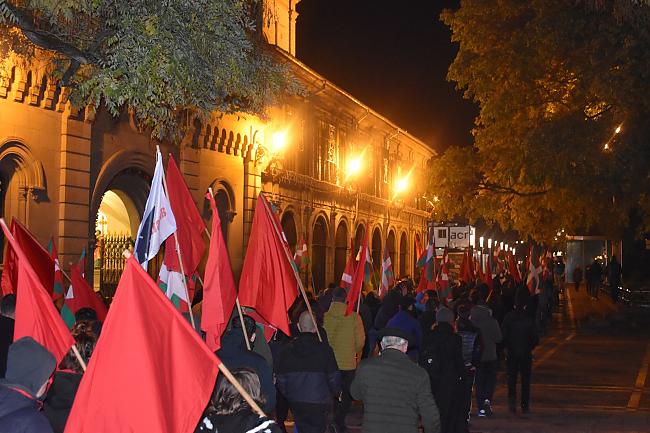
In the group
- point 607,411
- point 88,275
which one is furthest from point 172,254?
point 88,275

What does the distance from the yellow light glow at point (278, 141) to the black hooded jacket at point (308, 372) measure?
24.9 meters

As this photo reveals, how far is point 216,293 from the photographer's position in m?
9.27

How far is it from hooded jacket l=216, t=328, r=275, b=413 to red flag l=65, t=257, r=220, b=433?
2645mm

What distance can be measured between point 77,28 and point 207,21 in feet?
10.3

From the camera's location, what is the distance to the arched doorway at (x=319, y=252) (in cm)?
4006

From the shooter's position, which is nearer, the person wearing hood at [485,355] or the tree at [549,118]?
the person wearing hood at [485,355]

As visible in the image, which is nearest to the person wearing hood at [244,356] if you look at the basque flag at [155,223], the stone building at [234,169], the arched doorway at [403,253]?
the basque flag at [155,223]

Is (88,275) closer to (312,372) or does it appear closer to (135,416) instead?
(312,372)

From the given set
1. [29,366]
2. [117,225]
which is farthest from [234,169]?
[29,366]

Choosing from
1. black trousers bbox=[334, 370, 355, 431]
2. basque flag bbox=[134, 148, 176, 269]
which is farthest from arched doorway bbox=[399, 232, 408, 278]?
basque flag bbox=[134, 148, 176, 269]

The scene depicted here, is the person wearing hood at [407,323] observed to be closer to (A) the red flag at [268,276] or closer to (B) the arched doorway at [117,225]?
(A) the red flag at [268,276]

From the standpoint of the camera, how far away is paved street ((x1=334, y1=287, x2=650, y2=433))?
46.5 ft

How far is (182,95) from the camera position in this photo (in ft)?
43.9

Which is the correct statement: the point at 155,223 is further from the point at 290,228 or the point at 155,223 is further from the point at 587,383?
the point at 290,228
